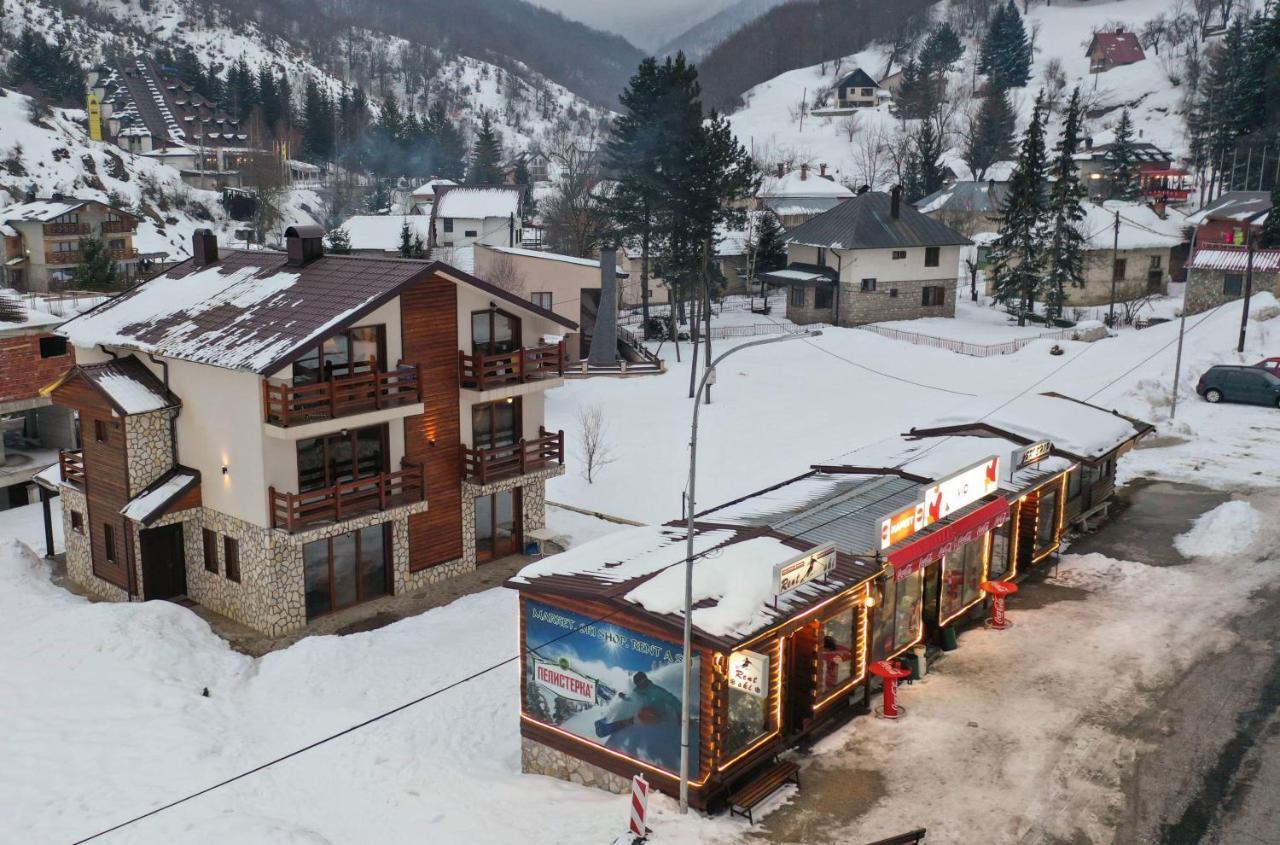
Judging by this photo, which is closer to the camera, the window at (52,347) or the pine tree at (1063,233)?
the window at (52,347)

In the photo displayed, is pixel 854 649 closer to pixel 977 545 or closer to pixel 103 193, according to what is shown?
pixel 977 545

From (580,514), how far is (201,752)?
55.1ft

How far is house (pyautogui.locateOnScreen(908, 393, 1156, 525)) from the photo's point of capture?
31.2 meters

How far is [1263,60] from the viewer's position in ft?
304

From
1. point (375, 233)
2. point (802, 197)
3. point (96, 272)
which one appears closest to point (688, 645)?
point (375, 233)

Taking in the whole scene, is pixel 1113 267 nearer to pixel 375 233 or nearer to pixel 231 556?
pixel 375 233

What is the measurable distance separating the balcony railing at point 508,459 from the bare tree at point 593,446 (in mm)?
8295

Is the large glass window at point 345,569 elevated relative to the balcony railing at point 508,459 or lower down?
lower down

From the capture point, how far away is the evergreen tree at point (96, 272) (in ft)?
218

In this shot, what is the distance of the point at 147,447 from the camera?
27.0 meters

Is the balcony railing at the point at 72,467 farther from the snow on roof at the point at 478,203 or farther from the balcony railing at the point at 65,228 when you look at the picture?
the snow on roof at the point at 478,203

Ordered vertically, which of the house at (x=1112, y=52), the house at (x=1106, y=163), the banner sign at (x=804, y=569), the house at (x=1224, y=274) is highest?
the house at (x=1112, y=52)

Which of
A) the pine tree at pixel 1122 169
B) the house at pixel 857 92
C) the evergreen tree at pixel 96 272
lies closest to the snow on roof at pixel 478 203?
the evergreen tree at pixel 96 272

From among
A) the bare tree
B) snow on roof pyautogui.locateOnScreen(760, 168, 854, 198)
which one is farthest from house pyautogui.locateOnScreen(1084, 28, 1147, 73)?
the bare tree
